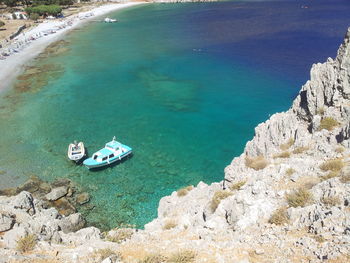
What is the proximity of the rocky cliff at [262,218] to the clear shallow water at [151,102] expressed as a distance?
46.2 feet

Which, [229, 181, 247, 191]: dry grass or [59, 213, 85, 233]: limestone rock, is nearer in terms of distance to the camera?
[229, 181, 247, 191]: dry grass

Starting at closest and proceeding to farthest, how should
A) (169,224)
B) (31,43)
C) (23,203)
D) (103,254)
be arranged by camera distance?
(103,254), (169,224), (23,203), (31,43)

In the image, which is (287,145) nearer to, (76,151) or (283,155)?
(283,155)

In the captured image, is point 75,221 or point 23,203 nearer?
point 23,203

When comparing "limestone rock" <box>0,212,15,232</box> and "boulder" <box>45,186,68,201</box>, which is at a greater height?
"limestone rock" <box>0,212,15,232</box>

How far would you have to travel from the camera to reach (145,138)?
178ft

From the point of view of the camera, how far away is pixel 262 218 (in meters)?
19.0

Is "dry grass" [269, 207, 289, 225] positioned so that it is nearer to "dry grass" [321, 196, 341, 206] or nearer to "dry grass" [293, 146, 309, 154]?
"dry grass" [321, 196, 341, 206]

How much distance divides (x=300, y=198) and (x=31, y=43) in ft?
412

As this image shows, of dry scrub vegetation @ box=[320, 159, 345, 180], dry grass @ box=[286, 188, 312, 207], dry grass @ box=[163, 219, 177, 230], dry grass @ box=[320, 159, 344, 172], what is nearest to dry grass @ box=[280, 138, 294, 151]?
dry scrub vegetation @ box=[320, 159, 345, 180]

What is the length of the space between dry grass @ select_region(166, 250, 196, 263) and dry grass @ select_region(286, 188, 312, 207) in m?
6.85

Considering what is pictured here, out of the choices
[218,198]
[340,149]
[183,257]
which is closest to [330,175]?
[340,149]

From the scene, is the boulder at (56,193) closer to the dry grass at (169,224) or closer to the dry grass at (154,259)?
the dry grass at (169,224)

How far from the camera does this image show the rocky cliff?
1598cm
